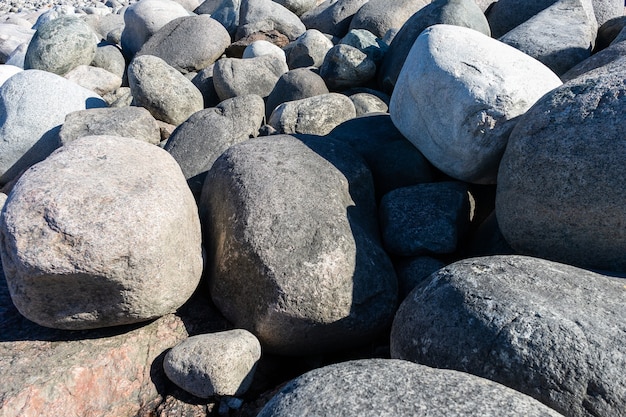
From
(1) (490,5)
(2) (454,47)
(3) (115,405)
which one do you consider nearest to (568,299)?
(2) (454,47)

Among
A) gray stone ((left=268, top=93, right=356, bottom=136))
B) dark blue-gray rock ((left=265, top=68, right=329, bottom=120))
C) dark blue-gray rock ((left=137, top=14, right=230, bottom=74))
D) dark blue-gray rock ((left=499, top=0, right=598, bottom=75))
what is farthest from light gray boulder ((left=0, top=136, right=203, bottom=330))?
dark blue-gray rock ((left=137, top=14, right=230, bottom=74))

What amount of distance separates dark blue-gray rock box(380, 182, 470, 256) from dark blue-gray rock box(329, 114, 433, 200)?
21cm

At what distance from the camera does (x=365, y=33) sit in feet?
19.6

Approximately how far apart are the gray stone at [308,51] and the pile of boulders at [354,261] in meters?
2.53

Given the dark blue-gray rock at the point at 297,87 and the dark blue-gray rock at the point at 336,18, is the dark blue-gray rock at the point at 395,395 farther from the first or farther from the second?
the dark blue-gray rock at the point at 336,18

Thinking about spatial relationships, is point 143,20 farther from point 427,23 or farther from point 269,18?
point 427,23

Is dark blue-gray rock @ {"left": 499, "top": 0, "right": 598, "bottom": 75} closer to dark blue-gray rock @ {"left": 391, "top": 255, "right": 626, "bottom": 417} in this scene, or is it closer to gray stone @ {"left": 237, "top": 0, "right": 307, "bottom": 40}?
dark blue-gray rock @ {"left": 391, "top": 255, "right": 626, "bottom": 417}

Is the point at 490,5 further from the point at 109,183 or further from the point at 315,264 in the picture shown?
the point at 109,183

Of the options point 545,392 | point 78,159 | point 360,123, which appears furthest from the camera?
point 360,123

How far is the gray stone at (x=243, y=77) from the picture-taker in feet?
18.6

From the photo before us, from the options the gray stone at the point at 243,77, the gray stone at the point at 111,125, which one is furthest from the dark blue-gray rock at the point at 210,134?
the gray stone at the point at 243,77

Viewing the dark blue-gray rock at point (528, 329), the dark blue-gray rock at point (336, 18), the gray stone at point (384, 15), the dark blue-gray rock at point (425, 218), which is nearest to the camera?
the dark blue-gray rock at point (528, 329)

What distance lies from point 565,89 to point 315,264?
1599 millimetres

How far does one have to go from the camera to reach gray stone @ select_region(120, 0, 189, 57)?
25.8ft
